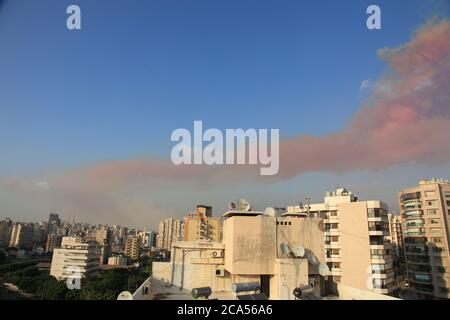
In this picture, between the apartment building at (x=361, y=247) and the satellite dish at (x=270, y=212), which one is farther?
the apartment building at (x=361, y=247)

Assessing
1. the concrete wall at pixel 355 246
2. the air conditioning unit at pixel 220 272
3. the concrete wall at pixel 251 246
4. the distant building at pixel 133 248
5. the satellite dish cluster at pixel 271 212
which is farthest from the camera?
the distant building at pixel 133 248

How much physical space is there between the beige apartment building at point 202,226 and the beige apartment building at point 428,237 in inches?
976

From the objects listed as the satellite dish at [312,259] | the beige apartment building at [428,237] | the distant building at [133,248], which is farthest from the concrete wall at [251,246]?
the distant building at [133,248]

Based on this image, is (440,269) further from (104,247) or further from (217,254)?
(104,247)

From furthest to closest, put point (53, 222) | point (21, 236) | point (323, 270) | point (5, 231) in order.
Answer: point (53, 222), point (5, 231), point (21, 236), point (323, 270)

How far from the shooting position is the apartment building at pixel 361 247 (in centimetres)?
2175

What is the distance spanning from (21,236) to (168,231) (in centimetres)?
3395

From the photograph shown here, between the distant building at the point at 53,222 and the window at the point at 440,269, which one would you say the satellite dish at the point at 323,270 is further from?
the distant building at the point at 53,222

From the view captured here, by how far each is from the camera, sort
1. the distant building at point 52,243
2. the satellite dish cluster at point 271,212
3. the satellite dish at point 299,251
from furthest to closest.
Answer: the distant building at point 52,243 < the satellite dish cluster at point 271,212 < the satellite dish at point 299,251

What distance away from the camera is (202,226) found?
44.0 meters

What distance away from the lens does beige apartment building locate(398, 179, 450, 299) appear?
23.7m

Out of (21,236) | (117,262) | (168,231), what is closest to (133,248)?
(168,231)
